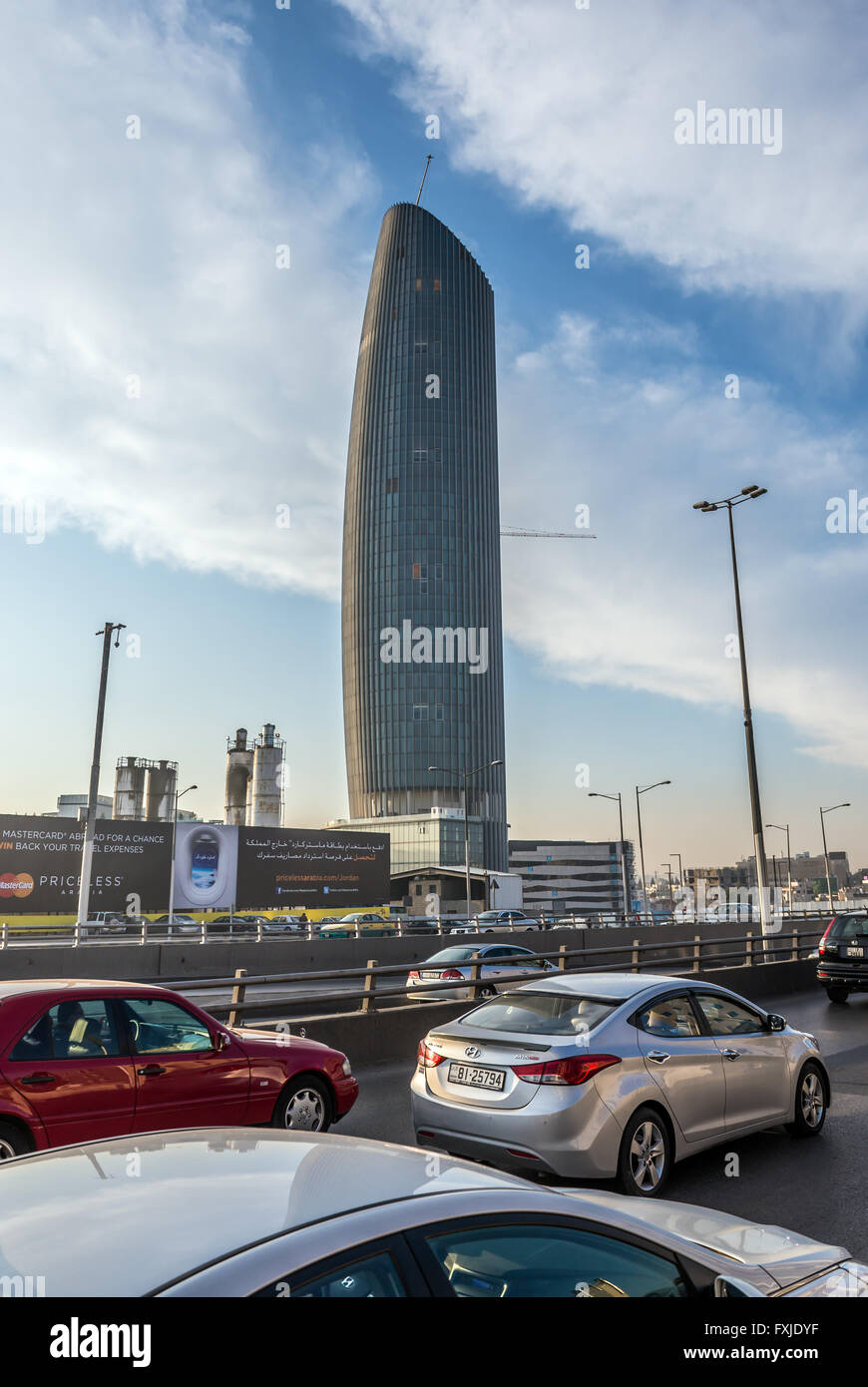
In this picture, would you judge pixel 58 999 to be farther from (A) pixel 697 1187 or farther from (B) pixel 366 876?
(B) pixel 366 876

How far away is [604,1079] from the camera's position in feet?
21.5

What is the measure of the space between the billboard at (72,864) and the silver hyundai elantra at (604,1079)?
41514 mm

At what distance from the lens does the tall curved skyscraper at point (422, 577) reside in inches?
5428

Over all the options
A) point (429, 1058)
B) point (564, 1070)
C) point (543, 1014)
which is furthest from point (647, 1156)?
point (429, 1058)

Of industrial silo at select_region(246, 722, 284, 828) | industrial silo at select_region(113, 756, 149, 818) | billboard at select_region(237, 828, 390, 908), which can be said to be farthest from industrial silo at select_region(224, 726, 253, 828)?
billboard at select_region(237, 828, 390, 908)

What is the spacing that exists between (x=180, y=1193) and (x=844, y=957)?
18912 millimetres

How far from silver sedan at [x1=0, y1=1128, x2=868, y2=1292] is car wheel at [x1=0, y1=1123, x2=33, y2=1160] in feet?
12.8

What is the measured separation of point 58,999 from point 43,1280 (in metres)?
5.07

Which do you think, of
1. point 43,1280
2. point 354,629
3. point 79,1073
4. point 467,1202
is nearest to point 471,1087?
point 79,1073

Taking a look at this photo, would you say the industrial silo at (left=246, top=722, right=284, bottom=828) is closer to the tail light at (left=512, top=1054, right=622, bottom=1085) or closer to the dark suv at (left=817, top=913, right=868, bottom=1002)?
the dark suv at (left=817, top=913, right=868, bottom=1002)

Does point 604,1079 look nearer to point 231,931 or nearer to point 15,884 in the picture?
point 231,931

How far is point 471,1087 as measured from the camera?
6.75 meters

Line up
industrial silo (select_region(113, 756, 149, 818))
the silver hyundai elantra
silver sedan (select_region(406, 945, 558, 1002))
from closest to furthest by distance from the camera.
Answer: the silver hyundai elantra → silver sedan (select_region(406, 945, 558, 1002)) → industrial silo (select_region(113, 756, 149, 818))

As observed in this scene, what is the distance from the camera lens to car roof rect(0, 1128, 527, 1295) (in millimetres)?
1984
